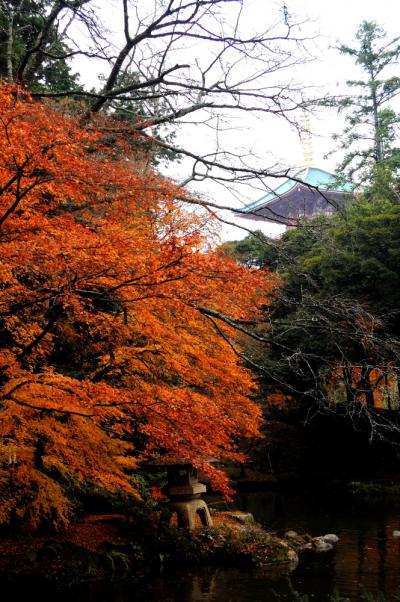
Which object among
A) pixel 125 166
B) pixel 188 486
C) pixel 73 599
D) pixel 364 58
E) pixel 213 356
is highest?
pixel 364 58

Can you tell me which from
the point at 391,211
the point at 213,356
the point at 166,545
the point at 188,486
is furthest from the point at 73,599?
the point at 391,211

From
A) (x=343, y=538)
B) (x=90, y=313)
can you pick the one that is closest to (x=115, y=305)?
(x=90, y=313)

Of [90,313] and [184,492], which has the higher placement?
[90,313]

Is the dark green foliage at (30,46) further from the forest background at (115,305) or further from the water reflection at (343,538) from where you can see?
the water reflection at (343,538)

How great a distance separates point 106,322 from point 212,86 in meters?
4.02

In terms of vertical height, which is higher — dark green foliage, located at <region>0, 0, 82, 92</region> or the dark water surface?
dark green foliage, located at <region>0, 0, 82, 92</region>

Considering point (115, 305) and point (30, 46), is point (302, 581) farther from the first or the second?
point (30, 46)

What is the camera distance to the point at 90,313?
22.5ft

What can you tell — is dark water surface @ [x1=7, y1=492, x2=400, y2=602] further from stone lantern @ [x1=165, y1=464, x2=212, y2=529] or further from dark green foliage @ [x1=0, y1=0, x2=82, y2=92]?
dark green foliage @ [x1=0, y1=0, x2=82, y2=92]

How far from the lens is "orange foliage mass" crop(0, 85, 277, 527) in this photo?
6000 millimetres

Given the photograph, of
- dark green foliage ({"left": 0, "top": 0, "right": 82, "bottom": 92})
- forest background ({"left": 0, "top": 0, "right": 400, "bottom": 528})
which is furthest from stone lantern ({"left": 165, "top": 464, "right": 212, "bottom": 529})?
dark green foliage ({"left": 0, "top": 0, "right": 82, "bottom": 92})

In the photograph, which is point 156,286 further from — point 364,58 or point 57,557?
point 364,58

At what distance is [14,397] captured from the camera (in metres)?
6.44

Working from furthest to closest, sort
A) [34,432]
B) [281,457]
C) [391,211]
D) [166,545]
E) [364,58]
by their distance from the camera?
[364,58] → [281,457] → [391,211] → [166,545] → [34,432]
